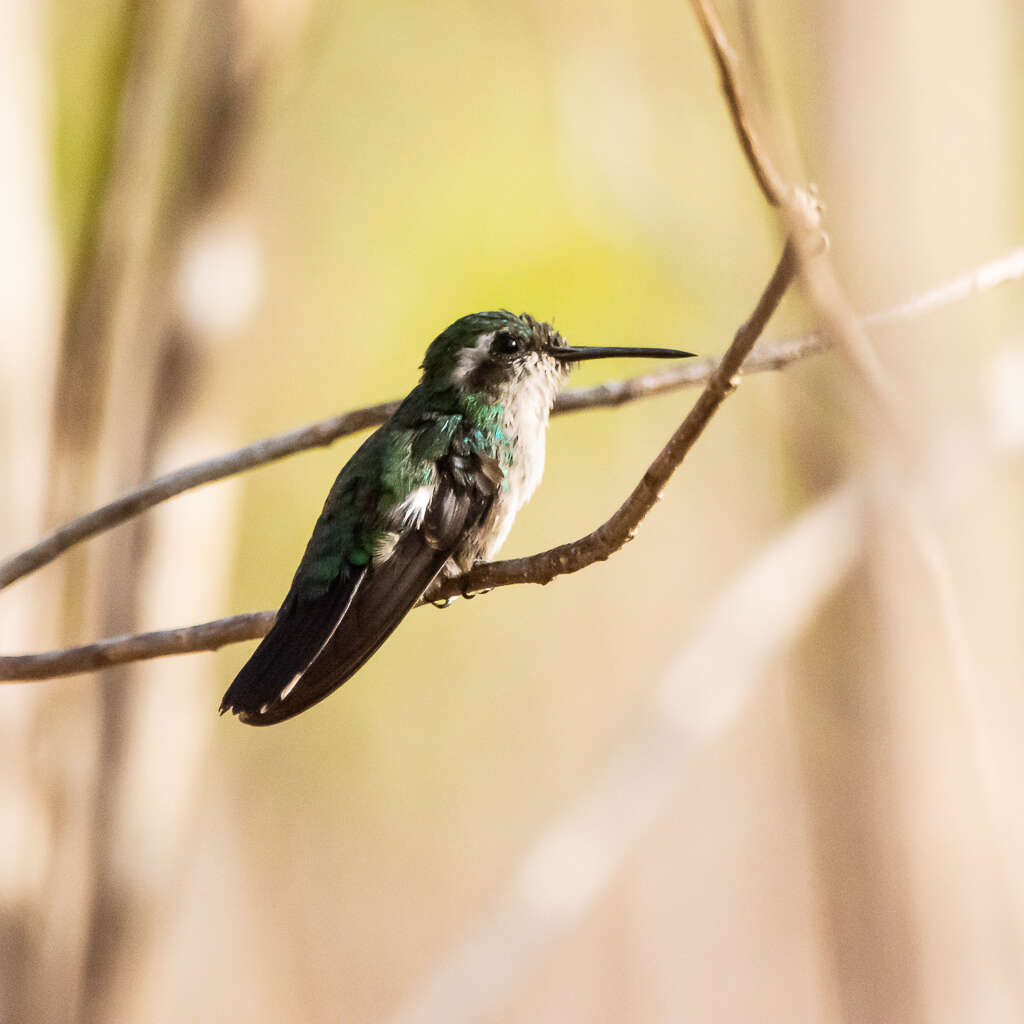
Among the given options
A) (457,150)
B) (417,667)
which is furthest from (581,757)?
(457,150)

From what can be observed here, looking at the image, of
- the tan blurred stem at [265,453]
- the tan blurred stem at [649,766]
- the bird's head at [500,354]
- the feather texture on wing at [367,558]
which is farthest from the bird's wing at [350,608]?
the tan blurred stem at [649,766]

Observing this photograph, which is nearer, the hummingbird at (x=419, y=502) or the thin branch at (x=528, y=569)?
the thin branch at (x=528, y=569)

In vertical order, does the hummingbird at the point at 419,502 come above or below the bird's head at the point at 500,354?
below

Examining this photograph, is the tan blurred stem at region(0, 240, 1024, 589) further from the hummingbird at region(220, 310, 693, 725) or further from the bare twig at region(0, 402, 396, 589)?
the hummingbird at region(220, 310, 693, 725)

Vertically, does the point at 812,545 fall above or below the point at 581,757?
below

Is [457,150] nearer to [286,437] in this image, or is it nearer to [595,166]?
[595,166]

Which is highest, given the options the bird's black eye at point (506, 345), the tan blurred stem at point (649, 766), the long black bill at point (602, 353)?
the bird's black eye at point (506, 345)

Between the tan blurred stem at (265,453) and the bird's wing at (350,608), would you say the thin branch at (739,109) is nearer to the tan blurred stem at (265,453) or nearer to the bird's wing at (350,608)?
the tan blurred stem at (265,453)

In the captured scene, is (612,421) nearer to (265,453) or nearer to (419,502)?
(419,502)

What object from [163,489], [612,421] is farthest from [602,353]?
[612,421]
